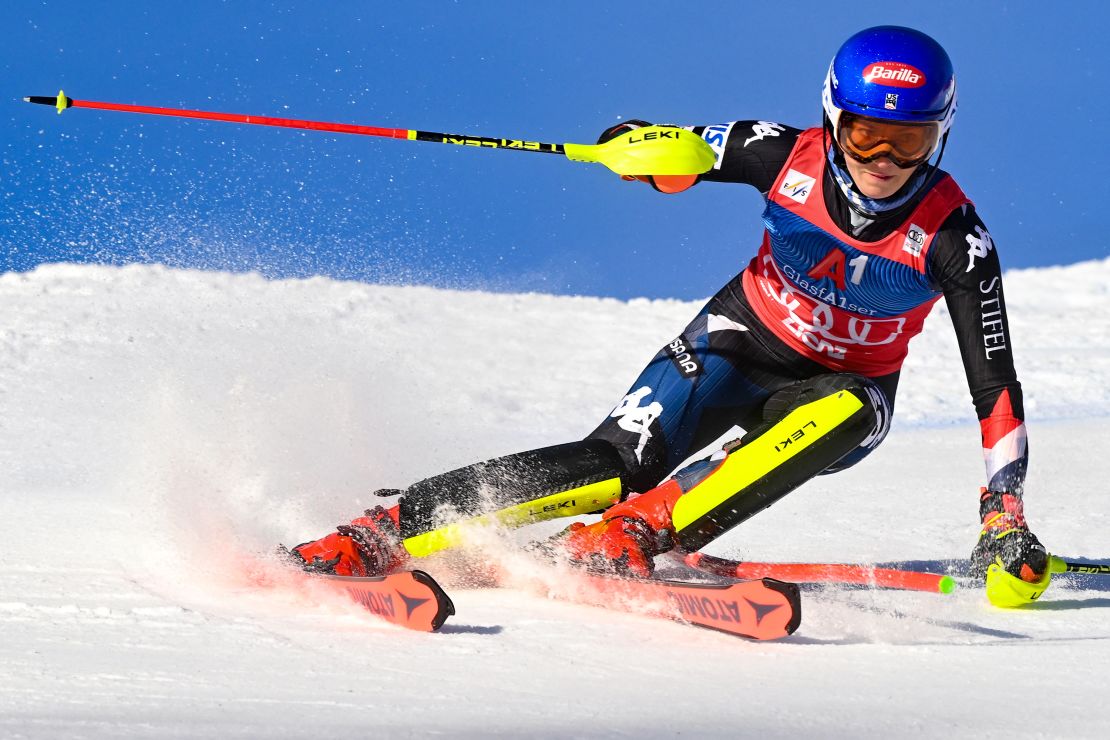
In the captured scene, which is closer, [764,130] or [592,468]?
[592,468]

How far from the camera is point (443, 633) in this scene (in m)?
2.87

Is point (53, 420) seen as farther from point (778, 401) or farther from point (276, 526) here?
point (778, 401)

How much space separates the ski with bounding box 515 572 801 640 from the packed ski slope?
0.21 ft

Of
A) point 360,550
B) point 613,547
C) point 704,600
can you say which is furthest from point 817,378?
point 360,550

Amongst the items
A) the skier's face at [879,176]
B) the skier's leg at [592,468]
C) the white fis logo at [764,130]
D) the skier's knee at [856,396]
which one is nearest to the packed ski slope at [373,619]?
the skier's leg at [592,468]

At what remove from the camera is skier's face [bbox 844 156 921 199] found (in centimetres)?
354

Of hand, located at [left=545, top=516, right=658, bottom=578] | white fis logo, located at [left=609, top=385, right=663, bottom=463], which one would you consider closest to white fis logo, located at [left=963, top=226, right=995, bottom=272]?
white fis logo, located at [left=609, top=385, right=663, bottom=463]

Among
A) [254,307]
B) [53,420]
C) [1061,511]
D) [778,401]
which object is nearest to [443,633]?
[778,401]

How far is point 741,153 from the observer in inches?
155

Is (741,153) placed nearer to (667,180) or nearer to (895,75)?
(667,180)

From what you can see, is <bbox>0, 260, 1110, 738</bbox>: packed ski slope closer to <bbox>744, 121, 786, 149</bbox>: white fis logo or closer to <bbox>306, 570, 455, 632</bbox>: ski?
<bbox>306, 570, 455, 632</bbox>: ski

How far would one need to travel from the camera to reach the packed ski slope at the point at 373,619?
7.23 feet

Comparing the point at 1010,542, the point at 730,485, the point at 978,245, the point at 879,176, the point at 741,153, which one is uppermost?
the point at 741,153

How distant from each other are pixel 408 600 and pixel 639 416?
3.93ft
